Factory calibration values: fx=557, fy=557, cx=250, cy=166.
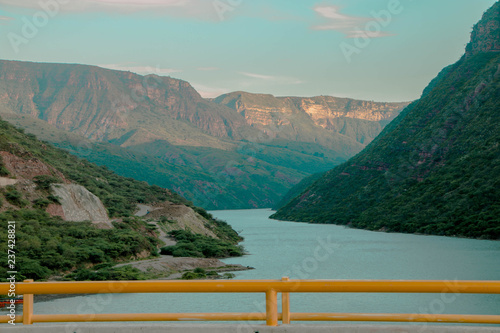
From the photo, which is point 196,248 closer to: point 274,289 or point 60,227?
point 60,227

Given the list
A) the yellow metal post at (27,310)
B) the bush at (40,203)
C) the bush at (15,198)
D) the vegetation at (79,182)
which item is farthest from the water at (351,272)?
the bush at (15,198)

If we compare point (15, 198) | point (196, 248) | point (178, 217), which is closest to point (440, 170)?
point (178, 217)

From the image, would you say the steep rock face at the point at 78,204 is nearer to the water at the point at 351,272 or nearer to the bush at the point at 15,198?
the bush at the point at 15,198

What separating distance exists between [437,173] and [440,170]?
0.76 m

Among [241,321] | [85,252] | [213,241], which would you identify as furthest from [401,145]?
[241,321]

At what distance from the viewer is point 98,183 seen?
80688mm

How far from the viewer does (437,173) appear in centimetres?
10138

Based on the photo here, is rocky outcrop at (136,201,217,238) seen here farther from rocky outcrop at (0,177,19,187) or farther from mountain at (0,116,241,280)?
rocky outcrop at (0,177,19,187)

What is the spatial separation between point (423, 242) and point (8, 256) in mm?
56810

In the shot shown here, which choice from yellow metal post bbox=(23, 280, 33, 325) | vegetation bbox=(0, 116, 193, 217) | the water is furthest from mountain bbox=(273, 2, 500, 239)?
yellow metal post bbox=(23, 280, 33, 325)

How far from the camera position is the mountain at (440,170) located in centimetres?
8419

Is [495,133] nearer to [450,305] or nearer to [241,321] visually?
[450,305]

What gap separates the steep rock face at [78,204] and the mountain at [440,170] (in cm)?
5035

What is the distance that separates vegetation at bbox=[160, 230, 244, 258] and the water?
2.88 m
